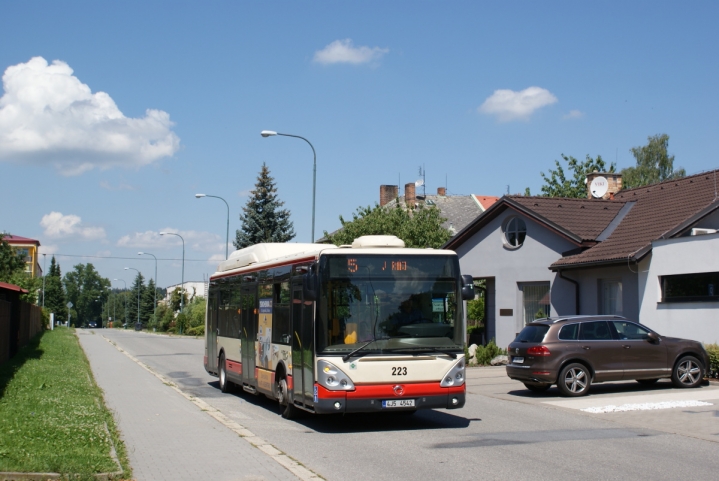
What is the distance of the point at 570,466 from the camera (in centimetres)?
920

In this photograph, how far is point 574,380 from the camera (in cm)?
1641

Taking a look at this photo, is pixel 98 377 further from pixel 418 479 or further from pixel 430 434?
pixel 418 479

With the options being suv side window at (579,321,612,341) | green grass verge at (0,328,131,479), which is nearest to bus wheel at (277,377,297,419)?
green grass verge at (0,328,131,479)

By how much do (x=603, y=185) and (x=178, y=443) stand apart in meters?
23.0

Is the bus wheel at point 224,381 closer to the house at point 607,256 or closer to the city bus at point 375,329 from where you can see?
the city bus at point 375,329

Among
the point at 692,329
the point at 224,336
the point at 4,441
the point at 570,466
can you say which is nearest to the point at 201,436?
the point at 4,441

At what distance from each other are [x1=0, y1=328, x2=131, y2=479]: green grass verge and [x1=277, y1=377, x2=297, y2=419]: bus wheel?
283 cm

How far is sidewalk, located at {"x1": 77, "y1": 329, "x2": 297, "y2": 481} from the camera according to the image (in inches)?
343

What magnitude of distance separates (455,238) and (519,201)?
3477mm

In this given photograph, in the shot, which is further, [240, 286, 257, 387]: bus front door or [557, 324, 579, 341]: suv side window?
[557, 324, 579, 341]: suv side window

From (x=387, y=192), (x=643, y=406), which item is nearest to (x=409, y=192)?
(x=387, y=192)

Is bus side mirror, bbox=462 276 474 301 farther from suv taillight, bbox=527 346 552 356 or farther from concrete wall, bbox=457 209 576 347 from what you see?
concrete wall, bbox=457 209 576 347

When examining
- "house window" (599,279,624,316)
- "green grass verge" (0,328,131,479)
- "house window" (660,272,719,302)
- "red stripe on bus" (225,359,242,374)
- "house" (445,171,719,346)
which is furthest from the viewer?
"house window" (599,279,624,316)

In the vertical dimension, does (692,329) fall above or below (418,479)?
above
